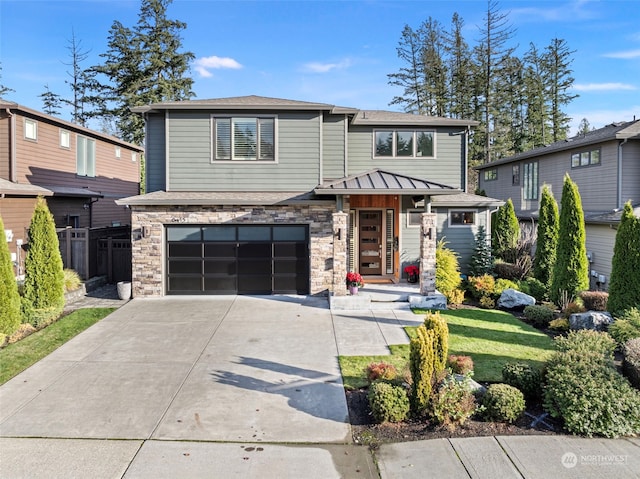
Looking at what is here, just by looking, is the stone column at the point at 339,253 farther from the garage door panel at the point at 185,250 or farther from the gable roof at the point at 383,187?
the garage door panel at the point at 185,250

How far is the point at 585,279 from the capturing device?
11.0 meters

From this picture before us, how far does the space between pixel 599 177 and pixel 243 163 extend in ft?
43.7

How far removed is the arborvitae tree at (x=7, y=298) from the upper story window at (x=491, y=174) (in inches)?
940

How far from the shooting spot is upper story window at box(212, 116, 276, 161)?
12695mm

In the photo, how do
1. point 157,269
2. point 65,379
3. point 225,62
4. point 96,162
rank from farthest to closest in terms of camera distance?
point 225,62 → point 96,162 → point 157,269 → point 65,379

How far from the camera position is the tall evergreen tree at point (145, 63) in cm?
3048

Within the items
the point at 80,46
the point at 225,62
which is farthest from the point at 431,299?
the point at 80,46

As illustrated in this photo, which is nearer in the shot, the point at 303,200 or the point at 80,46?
the point at 303,200

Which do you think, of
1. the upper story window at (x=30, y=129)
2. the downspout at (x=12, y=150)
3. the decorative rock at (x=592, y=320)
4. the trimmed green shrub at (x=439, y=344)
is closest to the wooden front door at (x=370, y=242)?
the decorative rock at (x=592, y=320)

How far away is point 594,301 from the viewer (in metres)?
10.2

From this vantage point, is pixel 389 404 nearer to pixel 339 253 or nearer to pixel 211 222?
pixel 339 253

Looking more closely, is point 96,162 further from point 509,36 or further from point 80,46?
point 509,36

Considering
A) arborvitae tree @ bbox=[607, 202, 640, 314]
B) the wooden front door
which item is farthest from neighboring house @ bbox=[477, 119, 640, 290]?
the wooden front door

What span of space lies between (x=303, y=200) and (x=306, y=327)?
162 inches
